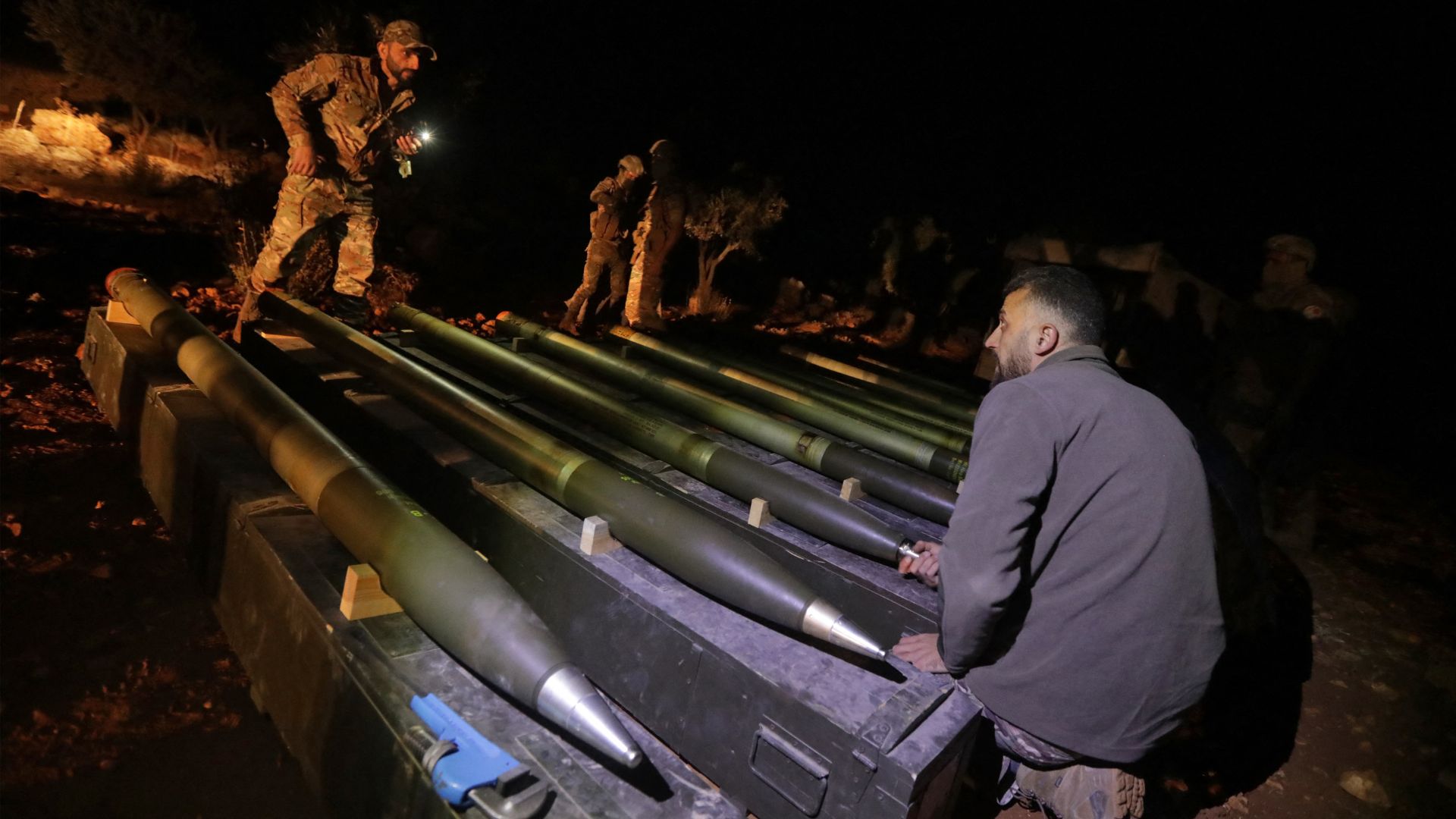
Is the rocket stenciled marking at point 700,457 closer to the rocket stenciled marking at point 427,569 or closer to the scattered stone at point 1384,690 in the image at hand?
the rocket stenciled marking at point 427,569

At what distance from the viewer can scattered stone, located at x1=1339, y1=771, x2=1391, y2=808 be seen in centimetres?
362

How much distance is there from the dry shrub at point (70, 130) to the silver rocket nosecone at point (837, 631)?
16.3 metres

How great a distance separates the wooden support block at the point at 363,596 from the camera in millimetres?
2355

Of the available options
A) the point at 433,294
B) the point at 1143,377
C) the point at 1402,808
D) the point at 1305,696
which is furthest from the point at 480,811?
the point at 433,294

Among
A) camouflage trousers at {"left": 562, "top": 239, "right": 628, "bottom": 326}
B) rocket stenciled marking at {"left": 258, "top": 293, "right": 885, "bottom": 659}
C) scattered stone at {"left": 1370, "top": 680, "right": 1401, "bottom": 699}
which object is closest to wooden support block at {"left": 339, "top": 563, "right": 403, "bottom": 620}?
rocket stenciled marking at {"left": 258, "top": 293, "right": 885, "bottom": 659}

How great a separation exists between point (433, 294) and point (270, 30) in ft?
32.5

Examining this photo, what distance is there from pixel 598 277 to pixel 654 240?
1.00 meters

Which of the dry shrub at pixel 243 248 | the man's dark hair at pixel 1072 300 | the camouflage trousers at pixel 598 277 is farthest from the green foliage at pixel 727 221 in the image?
the man's dark hair at pixel 1072 300

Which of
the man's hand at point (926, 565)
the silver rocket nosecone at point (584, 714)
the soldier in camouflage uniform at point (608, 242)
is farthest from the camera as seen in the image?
the soldier in camouflage uniform at point (608, 242)

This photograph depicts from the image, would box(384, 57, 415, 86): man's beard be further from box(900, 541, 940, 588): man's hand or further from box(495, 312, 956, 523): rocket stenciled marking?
box(900, 541, 940, 588): man's hand

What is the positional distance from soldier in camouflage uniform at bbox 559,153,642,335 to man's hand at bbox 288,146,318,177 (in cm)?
339

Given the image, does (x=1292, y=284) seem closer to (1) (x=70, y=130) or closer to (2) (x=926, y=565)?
(2) (x=926, y=565)

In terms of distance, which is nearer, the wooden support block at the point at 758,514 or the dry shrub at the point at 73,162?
the wooden support block at the point at 758,514

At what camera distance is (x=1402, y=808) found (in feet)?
11.8
